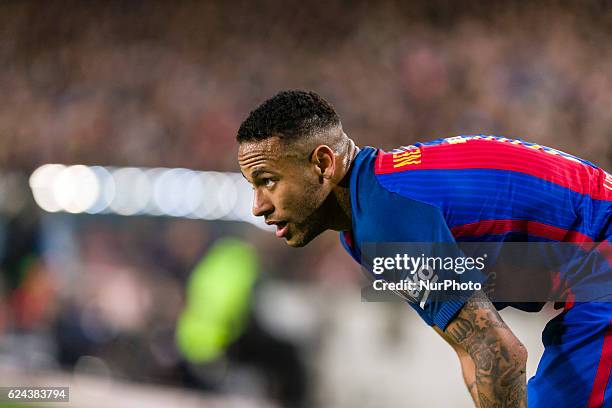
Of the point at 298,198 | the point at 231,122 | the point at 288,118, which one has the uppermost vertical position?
the point at 231,122

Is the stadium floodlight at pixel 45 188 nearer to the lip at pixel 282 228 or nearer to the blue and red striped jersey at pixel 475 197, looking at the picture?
the lip at pixel 282 228

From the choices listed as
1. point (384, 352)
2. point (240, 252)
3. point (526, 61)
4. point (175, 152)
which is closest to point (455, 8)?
point (526, 61)

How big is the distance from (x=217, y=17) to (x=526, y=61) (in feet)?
17.7

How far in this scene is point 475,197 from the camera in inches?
106

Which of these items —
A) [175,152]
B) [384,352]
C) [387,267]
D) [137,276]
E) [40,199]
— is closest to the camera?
[387,267]

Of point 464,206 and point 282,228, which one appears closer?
point 464,206

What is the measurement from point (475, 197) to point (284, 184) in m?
0.70

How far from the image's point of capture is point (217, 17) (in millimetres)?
12305

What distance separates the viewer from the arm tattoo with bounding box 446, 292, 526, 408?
243cm

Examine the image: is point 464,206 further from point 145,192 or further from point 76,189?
point 76,189

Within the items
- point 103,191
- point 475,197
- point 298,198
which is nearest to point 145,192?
point 103,191

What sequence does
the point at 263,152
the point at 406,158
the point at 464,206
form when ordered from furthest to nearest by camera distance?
1. the point at 263,152
2. the point at 406,158
3. the point at 464,206

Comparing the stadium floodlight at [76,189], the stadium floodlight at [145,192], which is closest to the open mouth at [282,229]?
the stadium floodlight at [145,192]

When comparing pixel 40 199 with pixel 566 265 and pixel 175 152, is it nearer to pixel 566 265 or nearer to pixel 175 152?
pixel 175 152
